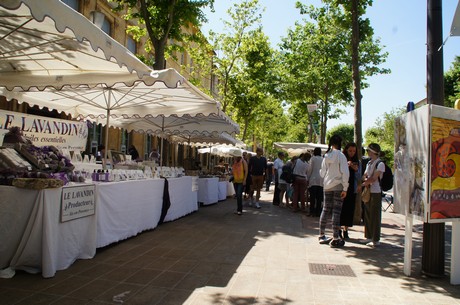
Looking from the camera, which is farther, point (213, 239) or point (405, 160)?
point (213, 239)

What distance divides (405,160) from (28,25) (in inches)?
207

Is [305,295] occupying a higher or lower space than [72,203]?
lower

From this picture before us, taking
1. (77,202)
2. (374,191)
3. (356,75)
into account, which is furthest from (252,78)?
(77,202)

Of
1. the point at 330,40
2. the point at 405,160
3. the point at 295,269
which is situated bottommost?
the point at 295,269

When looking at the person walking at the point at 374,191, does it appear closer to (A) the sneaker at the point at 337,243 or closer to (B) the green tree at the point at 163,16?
(A) the sneaker at the point at 337,243

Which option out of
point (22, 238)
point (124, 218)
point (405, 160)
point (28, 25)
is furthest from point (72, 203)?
point (405, 160)

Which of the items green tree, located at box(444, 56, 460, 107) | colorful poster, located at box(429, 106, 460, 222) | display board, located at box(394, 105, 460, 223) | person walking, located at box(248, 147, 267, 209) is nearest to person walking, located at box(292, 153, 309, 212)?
person walking, located at box(248, 147, 267, 209)

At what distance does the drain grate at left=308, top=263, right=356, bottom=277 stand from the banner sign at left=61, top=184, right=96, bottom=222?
3.21 metres

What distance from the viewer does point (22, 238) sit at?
13.5 feet

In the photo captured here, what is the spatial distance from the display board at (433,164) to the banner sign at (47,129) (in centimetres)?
827

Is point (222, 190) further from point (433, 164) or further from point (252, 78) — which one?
point (252, 78)

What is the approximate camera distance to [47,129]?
30.7ft

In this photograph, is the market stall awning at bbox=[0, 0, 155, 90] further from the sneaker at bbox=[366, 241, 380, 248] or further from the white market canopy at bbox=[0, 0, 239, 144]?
the sneaker at bbox=[366, 241, 380, 248]

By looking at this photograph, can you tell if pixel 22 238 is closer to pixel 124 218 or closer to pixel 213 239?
pixel 124 218
